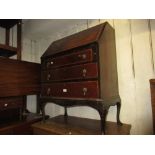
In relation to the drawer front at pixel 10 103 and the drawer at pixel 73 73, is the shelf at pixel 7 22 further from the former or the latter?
the drawer front at pixel 10 103

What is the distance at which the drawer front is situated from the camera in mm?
1969

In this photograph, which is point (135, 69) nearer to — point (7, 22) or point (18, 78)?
point (18, 78)

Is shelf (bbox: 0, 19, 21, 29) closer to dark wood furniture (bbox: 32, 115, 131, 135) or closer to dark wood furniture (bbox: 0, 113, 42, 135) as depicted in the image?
dark wood furniture (bbox: 0, 113, 42, 135)

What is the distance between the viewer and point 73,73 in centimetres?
172

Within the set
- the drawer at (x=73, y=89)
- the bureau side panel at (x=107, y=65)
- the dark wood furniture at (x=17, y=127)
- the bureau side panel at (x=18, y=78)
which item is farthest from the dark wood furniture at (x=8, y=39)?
the bureau side panel at (x=107, y=65)

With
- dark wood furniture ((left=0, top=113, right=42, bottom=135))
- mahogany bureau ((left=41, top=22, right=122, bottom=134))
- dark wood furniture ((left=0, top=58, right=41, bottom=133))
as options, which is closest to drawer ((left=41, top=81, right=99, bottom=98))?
mahogany bureau ((left=41, top=22, right=122, bottom=134))

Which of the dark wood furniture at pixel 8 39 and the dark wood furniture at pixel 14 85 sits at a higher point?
the dark wood furniture at pixel 8 39

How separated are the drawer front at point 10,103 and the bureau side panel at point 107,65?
4.48 ft

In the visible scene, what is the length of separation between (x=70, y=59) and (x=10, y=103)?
112cm

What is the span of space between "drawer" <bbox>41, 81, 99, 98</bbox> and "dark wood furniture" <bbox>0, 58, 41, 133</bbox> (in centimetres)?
37

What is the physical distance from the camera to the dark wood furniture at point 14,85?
197cm

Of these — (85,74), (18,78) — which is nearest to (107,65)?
(85,74)
